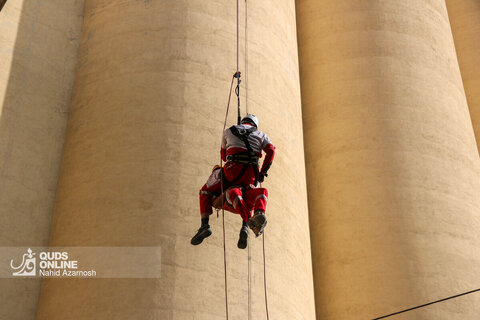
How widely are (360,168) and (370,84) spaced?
9.13 ft

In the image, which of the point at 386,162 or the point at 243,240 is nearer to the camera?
the point at 243,240

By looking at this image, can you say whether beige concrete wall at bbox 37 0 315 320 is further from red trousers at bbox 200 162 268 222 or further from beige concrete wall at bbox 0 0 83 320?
red trousers at bbox 200 162 268 222

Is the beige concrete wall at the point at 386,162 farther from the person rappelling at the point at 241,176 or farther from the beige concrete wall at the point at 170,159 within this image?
the person rappelling at the point at 241,176

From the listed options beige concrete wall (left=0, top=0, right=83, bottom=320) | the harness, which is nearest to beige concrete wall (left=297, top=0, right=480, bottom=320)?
beige concrete wall (left=0, top=0, right=83, bottom=320)

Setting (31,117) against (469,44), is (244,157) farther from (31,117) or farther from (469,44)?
(469,44)

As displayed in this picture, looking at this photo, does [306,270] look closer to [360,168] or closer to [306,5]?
[360,168]

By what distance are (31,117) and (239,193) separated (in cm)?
778

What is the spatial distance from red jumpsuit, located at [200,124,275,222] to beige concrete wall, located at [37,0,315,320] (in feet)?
10.7

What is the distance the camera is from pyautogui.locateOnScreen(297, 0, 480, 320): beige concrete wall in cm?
1812

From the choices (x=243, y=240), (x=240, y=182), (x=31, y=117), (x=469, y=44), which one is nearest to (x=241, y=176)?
(x=240, y=182)

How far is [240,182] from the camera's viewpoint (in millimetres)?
11375

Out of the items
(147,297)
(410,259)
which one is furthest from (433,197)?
(147,297)

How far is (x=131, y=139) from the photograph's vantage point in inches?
640

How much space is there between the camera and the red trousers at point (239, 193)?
1102 cm
